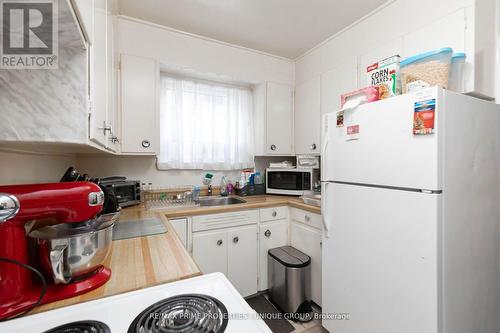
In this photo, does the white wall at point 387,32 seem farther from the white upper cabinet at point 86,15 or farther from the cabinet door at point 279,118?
the white upper cabinet at point 86,15

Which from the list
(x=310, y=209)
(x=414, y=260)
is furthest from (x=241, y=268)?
(x=414, y=260)

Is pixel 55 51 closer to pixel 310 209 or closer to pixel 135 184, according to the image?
pixel 135 184

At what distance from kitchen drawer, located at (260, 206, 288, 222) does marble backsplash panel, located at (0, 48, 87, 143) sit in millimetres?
1589

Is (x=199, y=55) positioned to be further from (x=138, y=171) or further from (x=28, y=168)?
(x=28, y=168)

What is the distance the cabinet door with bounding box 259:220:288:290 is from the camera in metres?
2.02

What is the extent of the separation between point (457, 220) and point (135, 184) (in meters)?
2.13

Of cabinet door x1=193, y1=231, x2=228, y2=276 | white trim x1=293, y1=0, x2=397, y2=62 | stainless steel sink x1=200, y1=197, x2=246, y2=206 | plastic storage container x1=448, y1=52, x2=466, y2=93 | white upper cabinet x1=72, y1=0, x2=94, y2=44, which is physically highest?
white trim x1=293, y1=0, x2=397, y2=62

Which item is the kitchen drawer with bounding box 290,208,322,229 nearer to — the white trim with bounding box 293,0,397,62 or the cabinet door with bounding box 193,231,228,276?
the cabinet door with bounding box 193,231,228,276

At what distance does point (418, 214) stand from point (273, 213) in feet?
3.98

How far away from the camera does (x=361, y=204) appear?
1.25 meters

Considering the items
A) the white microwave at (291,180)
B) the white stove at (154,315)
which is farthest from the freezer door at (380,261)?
the white stove at (154,315)

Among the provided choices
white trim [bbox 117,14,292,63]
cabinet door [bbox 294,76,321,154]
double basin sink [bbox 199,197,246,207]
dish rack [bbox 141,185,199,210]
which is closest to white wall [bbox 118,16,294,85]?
white trim [bbox 117,14,292,63]

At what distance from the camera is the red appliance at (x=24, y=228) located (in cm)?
53

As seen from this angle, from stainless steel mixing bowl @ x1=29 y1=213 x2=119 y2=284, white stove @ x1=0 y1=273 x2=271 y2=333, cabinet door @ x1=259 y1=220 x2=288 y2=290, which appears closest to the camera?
white stove @ x1=0 y1=273 x2=271 y2=333
